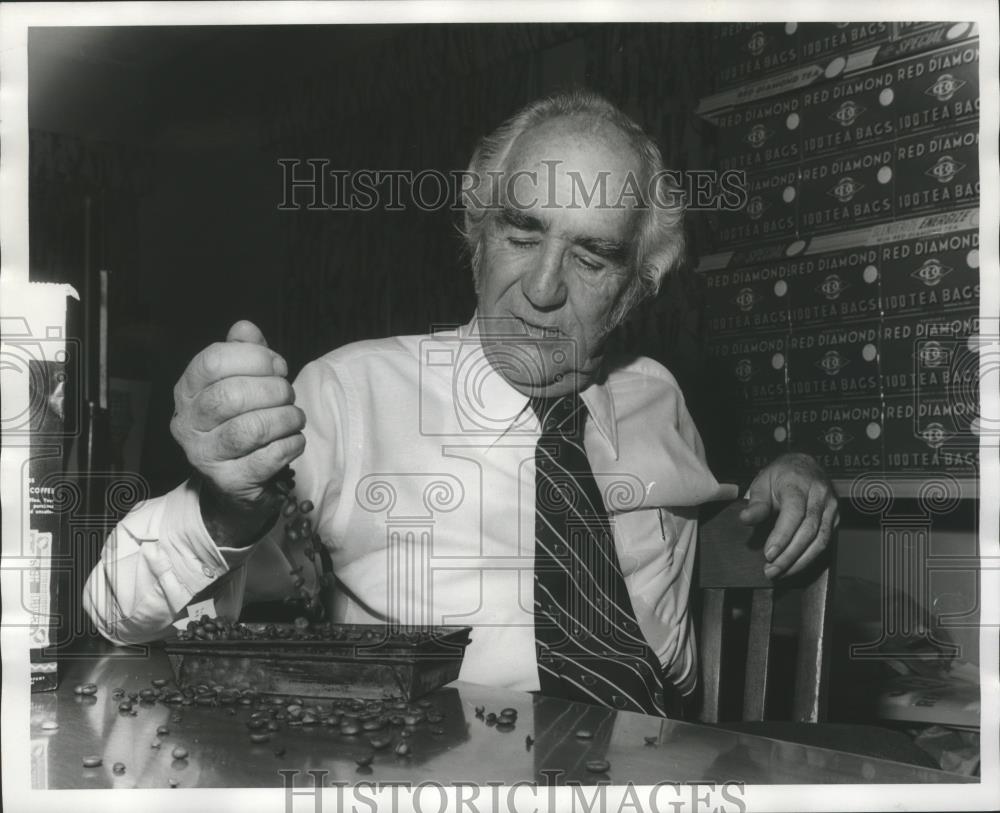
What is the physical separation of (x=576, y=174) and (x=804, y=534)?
67 centimetres

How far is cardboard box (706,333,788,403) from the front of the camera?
5.60 ft

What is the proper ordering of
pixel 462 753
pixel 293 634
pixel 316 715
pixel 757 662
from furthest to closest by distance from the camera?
pixel 757 662 < pixel 293 634 < pixel 316 715 < pixel 462 753

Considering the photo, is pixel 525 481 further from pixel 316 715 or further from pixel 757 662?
pixel 316 715

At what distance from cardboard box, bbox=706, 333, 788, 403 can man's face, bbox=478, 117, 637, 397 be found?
216 mm

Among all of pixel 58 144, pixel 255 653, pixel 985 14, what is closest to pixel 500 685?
pixel 255 653

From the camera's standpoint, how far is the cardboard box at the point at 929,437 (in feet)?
5.38

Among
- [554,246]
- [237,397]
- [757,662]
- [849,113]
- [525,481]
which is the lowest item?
[757,662]

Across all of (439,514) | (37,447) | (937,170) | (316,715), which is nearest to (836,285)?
(937,170)

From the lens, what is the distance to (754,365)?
1.71 meters

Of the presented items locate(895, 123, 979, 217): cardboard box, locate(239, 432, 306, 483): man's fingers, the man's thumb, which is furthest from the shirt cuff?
locate(895, 123, 979, 217): cardboard box

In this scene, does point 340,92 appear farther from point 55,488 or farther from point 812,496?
point 812,496

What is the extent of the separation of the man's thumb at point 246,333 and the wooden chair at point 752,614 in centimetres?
75

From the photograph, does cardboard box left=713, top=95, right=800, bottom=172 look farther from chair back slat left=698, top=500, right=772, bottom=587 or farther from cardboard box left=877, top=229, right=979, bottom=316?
chair back slat left=698, top=500, right=772, bottom=587

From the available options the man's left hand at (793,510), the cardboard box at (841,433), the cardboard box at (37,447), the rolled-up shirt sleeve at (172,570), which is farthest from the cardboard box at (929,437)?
the cardboard box at (37,447)
